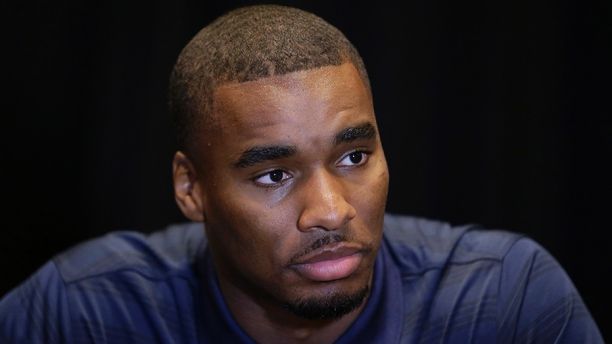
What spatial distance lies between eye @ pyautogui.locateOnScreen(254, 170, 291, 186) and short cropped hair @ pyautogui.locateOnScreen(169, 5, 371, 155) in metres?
0.15

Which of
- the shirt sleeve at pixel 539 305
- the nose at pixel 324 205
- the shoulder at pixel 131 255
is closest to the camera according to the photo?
the nose at pixel 324 205

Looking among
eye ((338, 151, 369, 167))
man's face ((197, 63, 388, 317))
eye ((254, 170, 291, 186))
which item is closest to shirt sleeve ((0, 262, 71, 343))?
man's face ((197, 63, 388, 317))

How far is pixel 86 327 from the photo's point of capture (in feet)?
6.61

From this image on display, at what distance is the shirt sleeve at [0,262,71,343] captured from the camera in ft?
6.64

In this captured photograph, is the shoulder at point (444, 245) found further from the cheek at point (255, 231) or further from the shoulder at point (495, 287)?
the cheek at point (255, 231)

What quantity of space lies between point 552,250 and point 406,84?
672 millimetres

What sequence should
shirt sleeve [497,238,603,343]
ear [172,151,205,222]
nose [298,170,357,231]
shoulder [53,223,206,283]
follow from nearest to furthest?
nose [298,170,357,231] → shirt sleeve [497,238,603,343] → ear [172,151,205,222] → shoulder [53,223,206,283]

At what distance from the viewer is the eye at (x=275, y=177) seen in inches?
70.8

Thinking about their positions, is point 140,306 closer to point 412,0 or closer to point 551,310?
point 551,310

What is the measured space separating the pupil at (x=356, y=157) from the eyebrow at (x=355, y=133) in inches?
1.5

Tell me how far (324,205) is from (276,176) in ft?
0.39

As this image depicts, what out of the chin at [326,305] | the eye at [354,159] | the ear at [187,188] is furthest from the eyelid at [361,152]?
the ear at [187,188]

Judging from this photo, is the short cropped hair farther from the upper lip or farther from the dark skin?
the upper lip

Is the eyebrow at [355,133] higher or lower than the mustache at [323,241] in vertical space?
higher
